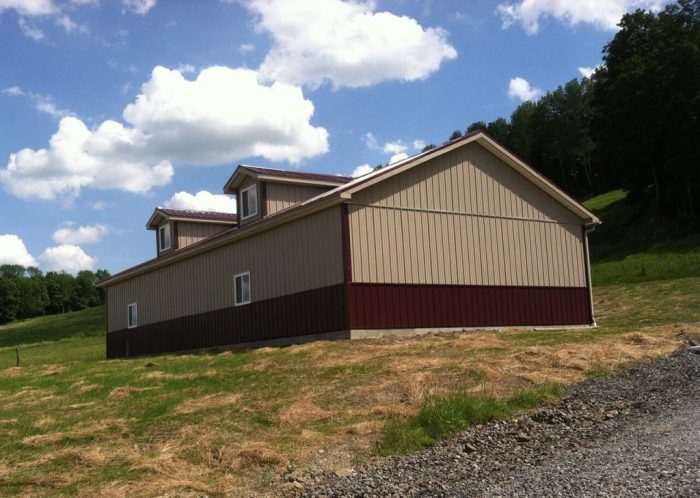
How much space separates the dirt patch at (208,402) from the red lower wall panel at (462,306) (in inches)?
268

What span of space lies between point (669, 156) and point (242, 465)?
43.8m

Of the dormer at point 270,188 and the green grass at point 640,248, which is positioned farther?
the green grass at point 640,248

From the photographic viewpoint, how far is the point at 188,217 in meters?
29.5

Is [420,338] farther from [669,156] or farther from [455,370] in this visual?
[669,156]

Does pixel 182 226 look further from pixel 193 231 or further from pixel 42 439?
pixel 42 439

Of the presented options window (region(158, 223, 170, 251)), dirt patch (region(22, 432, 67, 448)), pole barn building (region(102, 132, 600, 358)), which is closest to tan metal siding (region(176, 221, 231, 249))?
window (region(158, 223, 170, 251))

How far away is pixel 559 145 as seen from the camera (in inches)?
3386

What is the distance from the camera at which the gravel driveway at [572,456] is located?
6570mm

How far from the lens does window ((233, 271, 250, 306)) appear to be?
2295cm

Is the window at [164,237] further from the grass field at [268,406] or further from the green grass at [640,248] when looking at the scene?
the green grass at [640,248]

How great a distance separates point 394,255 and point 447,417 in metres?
10.5

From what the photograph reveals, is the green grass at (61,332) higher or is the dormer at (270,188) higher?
the dormer at (270,188)

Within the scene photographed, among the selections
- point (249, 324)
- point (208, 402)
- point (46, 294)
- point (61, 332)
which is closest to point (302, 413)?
point (208, 402)

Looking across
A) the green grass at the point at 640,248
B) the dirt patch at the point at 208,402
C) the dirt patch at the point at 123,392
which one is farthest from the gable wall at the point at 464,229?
the green grass at the point at 640,248
